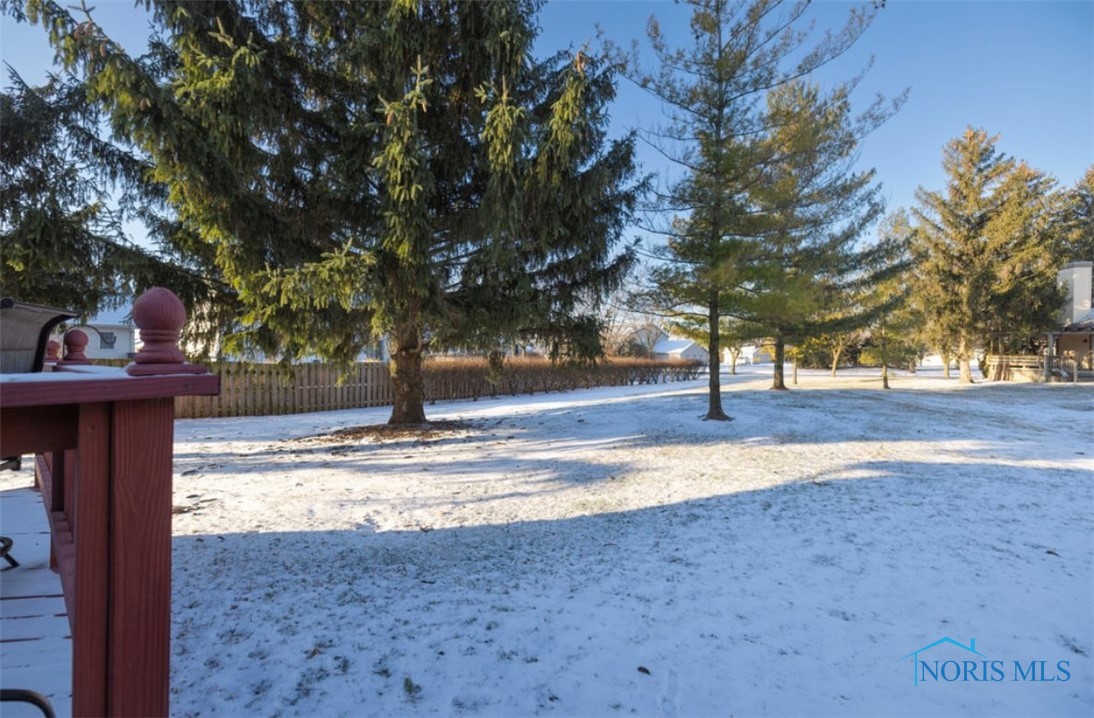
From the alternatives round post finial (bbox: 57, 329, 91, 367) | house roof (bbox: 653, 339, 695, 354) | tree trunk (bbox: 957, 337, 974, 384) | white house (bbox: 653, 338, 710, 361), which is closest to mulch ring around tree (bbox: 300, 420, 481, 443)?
round post finial (bbox: 57, 329, 91, 367)

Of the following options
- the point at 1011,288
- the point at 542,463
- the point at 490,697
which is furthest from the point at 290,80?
the point at 1011,288

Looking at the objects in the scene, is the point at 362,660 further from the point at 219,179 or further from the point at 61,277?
the point at 61,277

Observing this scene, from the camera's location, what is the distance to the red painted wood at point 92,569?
4.22 feet

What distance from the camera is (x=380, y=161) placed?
621 cm

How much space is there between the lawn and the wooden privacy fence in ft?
12.8

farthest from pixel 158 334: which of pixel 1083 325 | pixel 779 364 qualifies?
pixel 1083 325

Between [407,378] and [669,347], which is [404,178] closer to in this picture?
[407,378]

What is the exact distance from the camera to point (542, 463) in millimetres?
6309

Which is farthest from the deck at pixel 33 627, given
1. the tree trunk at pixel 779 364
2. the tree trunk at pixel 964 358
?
the tree trunk at pixel 964 358

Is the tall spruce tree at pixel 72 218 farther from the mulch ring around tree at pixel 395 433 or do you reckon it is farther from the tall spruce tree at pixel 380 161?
the mulch ring around tree at pixel 395 433

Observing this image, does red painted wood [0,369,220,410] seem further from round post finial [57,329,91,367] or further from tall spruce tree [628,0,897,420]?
tall spruce tree [628,0,897,420]

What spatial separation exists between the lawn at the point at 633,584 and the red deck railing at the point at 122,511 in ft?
2.67

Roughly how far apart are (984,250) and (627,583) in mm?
27922

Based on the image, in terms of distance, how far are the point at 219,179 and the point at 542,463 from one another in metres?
5.18
